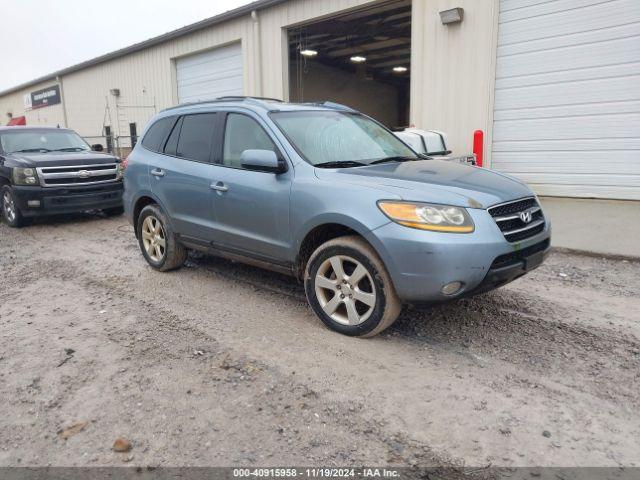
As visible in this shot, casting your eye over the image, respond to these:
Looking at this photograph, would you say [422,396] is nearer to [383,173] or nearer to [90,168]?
[383,173]

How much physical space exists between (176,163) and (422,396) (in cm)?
353

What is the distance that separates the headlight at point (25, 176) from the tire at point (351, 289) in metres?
6.70

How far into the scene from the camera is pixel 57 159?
8953 mm

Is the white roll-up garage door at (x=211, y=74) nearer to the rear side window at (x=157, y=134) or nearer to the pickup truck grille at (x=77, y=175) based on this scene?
the pickup truck grille at (x=77, y=175)

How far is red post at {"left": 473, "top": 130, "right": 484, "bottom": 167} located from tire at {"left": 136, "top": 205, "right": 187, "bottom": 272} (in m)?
6.49

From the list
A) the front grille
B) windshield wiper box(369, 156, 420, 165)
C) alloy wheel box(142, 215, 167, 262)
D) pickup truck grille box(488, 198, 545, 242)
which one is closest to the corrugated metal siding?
windshield wiper box(369, 156, 420, 165)

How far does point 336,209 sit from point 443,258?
90 centimetres

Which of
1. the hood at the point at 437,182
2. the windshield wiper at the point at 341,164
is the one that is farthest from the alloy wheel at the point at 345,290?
the windshield wiper at the point at 341,164

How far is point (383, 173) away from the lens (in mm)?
4000

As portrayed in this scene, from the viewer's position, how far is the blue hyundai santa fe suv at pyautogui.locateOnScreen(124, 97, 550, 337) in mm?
3490

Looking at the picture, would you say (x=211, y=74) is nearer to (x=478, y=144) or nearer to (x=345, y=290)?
(x=478, y=144)

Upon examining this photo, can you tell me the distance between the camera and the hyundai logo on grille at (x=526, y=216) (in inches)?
150

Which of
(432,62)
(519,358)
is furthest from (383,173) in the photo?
(432,62)

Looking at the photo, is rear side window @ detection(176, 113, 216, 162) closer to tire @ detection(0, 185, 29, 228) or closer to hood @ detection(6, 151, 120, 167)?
hood @ detection(6, 151, 120, 167)
